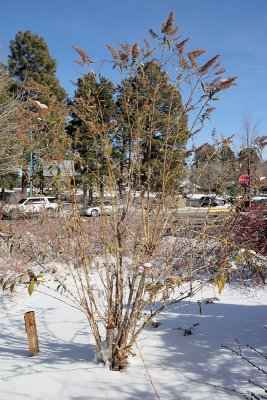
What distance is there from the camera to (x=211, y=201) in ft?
11.5

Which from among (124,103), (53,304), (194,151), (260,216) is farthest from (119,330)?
(260,216)

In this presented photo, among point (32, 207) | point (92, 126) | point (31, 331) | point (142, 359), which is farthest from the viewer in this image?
point (32, 207)

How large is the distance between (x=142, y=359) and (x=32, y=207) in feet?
14.7

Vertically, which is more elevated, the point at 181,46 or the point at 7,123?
the point at 7,123

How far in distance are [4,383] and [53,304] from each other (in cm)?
236

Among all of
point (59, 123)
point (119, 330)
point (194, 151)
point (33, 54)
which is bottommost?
point (119, 330)

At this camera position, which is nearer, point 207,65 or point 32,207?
point 207,65

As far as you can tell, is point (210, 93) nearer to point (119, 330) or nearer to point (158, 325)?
point (119, 330)

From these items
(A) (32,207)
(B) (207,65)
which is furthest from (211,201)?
(A) (32,207)

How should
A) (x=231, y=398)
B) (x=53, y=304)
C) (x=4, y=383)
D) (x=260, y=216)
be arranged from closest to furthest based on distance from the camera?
(x=231, y=398), (x=4, y=383), (x=53, y=304), (x=260, y=216)

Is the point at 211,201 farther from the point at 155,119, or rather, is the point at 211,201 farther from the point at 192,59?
the point at 192,59

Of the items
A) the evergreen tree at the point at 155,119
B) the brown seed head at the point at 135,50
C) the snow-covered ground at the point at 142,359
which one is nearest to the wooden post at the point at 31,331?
the snow-covered ground at the point at 142,359

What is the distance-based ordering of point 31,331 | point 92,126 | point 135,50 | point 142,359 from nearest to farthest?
point 92,126 < point 135,50 < point 142,359 < point 31,331

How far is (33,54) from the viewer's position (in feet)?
85.0
